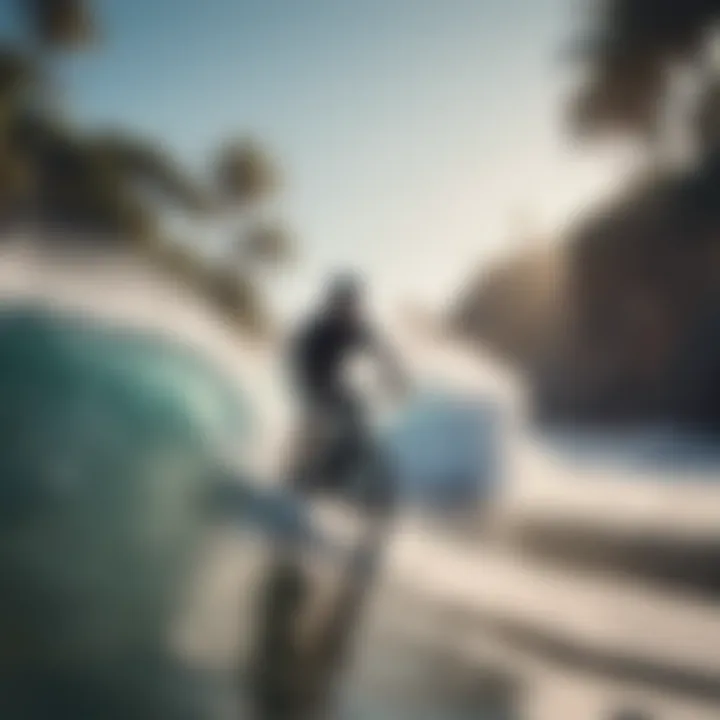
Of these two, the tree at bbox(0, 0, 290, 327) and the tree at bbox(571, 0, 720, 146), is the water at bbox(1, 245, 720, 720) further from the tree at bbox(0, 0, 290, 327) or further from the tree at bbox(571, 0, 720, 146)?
the tree at bbox(571, 0, 720, 146)

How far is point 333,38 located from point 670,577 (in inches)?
26.8

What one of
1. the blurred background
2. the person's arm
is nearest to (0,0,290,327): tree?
the blurred background

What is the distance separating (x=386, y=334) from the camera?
1101mm

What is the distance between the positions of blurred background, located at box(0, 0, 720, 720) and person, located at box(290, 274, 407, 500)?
0.06ft

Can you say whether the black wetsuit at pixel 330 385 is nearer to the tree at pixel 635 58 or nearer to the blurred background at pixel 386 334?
the blurred background at pixel 386 334

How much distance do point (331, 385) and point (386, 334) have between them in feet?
0.26

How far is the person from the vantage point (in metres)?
1.08

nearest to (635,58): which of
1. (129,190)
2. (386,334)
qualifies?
(386,334)

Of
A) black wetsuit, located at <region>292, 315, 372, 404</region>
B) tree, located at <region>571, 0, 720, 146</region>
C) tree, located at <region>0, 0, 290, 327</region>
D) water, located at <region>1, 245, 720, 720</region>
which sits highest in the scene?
tree, located at <region>571, 0, 720, 146</region>

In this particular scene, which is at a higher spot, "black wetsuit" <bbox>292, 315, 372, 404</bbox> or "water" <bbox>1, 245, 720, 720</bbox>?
"black wetsuit" <bbox>292, 315, 372, 404</bbox>

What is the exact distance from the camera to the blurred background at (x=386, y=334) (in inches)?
41.1

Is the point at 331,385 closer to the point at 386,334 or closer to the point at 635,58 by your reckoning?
the point at 386,334

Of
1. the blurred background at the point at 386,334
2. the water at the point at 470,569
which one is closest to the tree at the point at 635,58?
the blurred background at the point at 386,334

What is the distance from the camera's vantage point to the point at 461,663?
1.04 metres
